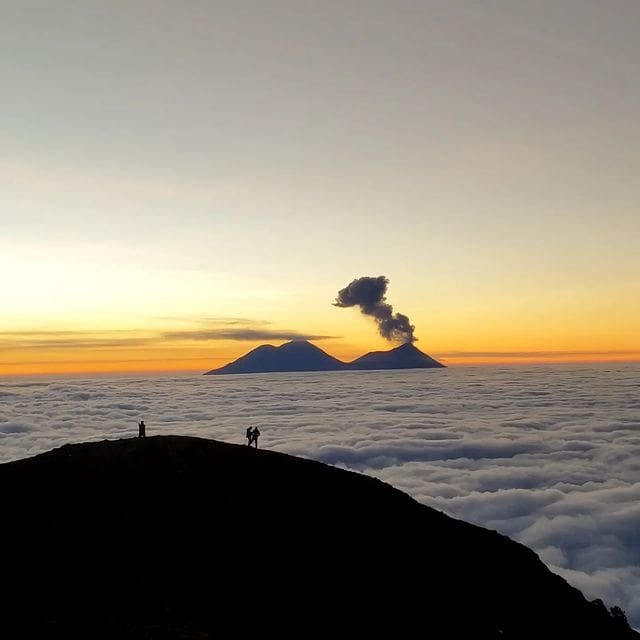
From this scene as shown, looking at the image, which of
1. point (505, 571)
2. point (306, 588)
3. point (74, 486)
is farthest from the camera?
point (505, 571)

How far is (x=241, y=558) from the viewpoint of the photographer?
3175cm

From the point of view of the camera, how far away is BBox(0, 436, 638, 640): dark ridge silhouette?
26703 mm

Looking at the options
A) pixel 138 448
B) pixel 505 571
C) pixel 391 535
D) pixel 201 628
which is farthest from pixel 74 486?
pixel 505 571

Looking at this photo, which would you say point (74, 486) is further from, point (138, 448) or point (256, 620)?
point (256, 620)

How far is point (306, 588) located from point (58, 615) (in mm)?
12037

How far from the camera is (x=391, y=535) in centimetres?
3828

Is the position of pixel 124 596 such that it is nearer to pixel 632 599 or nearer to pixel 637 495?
pixel 632 599

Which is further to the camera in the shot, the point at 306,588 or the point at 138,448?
the point at 138,448

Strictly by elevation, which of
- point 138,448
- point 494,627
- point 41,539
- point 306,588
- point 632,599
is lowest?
point 632,599

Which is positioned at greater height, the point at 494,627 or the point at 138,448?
the point at 138,448

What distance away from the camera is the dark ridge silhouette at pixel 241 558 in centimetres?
2670

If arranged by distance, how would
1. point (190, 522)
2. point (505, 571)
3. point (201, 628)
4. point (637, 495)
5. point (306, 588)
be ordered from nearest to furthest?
point (201, 628)
point (306, 588)
point (190, 522)
point (505, 571)
point (637, 495)

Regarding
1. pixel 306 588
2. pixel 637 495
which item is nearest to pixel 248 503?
pixel 306 588

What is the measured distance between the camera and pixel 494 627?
32750 millimetres
